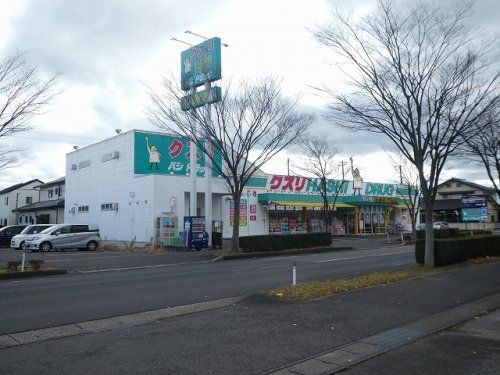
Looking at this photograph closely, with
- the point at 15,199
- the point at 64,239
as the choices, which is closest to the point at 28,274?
the point at 64,239

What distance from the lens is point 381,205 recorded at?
4809 cm

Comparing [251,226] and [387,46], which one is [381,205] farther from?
[387,46]

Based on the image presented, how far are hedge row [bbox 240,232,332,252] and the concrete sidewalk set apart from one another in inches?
590

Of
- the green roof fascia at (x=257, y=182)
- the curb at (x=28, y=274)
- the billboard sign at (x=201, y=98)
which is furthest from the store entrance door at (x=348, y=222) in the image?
the curb at (x=28, y=274)

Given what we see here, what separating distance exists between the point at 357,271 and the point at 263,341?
31.7 feet

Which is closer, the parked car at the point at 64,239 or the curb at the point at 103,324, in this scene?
the curb at the point at 103,324

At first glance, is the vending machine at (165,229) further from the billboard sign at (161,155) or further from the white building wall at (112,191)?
the billboard sign at (161,155)

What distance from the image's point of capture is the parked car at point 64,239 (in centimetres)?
2853

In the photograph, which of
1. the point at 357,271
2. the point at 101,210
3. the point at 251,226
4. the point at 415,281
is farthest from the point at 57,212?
the point at 415,281

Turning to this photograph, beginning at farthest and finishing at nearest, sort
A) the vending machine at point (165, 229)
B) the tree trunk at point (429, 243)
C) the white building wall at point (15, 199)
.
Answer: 1. the white building wall at point (15, 199)
2. the vending machine at point (165, 229)
3. the tree trunk at point (429, 243)

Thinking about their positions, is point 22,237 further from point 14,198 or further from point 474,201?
point 14,198

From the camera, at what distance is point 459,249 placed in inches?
649

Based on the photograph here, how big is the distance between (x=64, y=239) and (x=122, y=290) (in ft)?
62.4

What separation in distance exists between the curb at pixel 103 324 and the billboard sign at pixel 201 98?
14002 millimetres
